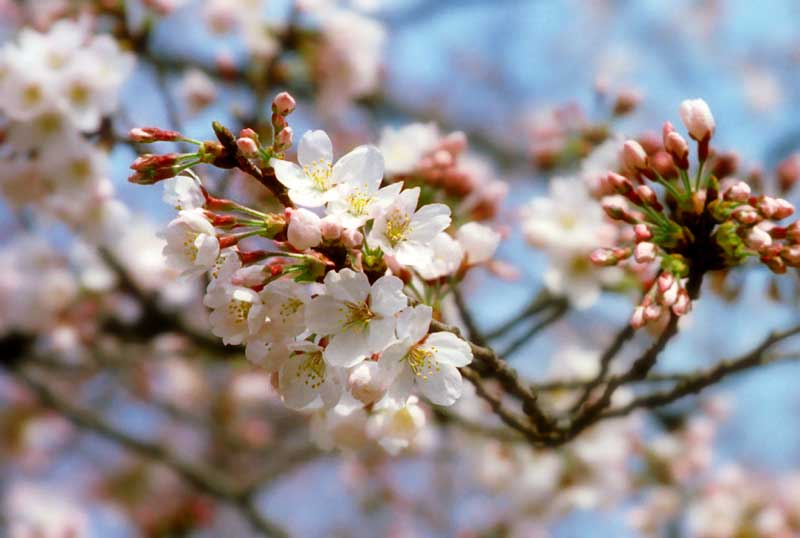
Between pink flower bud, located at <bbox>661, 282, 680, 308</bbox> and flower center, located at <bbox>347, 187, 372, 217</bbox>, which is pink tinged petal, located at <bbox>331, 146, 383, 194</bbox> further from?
pink flower bud, located at <bbox>661, 282, 680, 308</bbox>

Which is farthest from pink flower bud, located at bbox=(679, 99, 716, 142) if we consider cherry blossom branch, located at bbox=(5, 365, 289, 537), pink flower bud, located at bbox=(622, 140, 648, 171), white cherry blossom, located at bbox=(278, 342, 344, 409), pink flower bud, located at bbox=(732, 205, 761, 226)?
cherry blossom branch, located at bbox=(5, 365, 289, 537)

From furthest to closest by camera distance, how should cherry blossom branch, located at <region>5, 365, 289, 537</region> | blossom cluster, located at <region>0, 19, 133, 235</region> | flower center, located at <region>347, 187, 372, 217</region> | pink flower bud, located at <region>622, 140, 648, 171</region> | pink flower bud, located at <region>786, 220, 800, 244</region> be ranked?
cherry blossom branch, located at <region>5, 365, 289, 537</region>
blossom cluster, located at <region>0, 19, 133, 235</region>
pink flower bud, located at <region>622, 140, 648, 171</region>
pink flower bud, located at <region>786, 220, 800, 244</region>
flower center, located at <region>347, 187, 372, 217</region>

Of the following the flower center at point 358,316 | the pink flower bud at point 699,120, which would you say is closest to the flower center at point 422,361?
the flower center at point 358,316

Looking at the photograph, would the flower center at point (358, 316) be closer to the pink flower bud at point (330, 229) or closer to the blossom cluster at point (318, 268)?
the blossom cluster at point (318, 268)

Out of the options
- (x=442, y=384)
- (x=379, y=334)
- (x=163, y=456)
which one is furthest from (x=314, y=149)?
(x=163, y=456)

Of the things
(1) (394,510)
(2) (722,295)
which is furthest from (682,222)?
(1) (394,510)

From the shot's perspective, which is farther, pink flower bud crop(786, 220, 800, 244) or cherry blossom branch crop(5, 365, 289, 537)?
cherry blossom branch crop(5, 365, 289, 537)
